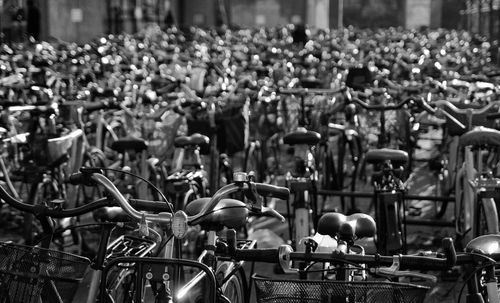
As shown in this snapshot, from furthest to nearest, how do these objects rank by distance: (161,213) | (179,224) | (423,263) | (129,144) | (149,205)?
(129,144), (149,205), (161,213), (179,224), (423,263)

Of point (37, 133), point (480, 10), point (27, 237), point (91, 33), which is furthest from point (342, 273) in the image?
point (91, 33)

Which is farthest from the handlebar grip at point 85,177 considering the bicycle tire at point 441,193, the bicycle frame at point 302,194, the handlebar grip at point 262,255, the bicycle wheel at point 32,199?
the bicycle tire at point 441,193

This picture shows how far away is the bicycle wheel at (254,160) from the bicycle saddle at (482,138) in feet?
9.70

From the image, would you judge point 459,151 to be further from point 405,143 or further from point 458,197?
point 405,143

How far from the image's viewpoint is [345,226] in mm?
3514

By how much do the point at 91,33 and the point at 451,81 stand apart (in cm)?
1965

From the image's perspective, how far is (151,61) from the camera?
45.7 ft

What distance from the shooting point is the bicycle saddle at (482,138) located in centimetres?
569

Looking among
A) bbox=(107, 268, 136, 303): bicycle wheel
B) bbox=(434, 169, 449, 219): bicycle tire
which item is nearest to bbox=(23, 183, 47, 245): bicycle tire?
bbox=(107, 268, 136, 303): bicycle wheel

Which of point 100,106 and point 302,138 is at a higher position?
point 100,106

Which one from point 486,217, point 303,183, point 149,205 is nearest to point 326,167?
point 303,183

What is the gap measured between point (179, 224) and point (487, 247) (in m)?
Result: 1.01

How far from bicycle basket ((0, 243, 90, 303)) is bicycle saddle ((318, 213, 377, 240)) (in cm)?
95

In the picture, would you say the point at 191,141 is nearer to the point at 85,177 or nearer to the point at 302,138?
the point at 302,138
